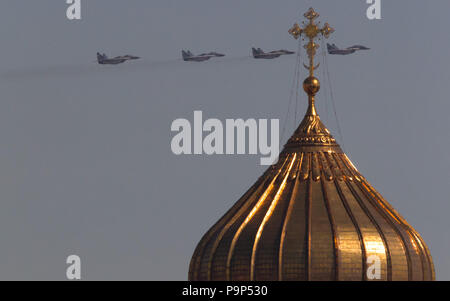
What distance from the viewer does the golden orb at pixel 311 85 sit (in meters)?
148

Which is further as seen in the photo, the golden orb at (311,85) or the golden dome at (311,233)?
the golden orb at (311,85)

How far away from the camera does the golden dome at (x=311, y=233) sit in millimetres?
139500

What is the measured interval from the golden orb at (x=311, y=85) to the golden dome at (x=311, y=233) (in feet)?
11.4

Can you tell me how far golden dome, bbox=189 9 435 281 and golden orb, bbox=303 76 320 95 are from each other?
348 centimetres

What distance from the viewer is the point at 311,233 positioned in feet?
460

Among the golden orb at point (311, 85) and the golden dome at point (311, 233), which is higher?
the golden orb at point (311, 85)

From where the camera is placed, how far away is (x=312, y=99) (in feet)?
485
